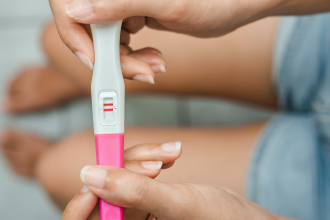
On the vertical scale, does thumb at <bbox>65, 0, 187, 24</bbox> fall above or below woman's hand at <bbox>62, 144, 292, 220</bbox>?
above

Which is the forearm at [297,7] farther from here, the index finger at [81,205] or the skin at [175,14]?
the index finger at [81,205]

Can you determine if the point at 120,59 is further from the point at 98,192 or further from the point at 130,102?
the point at 130,102

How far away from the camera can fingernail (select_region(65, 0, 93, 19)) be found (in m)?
0.28

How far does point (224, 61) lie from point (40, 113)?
655 mm

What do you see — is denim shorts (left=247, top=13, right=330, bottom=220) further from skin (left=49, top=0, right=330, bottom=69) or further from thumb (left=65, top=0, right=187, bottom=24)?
thumb (left=65, top=0, right=187, bottom=24)

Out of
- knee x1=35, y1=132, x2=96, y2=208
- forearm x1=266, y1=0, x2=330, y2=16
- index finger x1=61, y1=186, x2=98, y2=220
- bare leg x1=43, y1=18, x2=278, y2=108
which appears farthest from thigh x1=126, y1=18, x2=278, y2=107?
index finger x1=61, y1=186, x2=98, y2=220

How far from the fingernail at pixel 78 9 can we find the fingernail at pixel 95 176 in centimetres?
15

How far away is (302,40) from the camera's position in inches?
18.9

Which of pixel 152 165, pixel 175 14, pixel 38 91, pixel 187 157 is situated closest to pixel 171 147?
pixel 152 165

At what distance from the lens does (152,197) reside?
0.87 feet

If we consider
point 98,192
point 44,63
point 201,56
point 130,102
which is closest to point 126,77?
point 98,192

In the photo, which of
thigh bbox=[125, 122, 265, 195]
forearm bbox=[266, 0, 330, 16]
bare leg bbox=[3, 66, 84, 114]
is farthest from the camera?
bare leg bbox=[3, 66, 84, 114]

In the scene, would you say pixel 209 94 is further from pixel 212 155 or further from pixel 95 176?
pixel 95 176

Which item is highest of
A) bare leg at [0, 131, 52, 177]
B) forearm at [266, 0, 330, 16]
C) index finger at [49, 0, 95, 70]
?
forearm at [266, 0, 330, 16]
